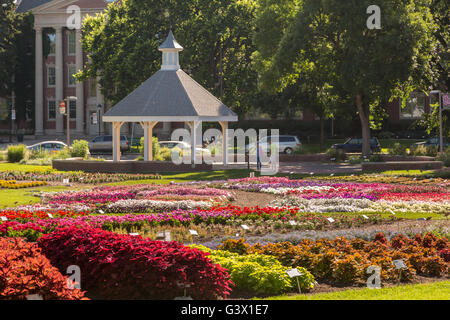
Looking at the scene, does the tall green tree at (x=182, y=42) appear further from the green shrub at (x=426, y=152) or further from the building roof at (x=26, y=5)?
the building roof at (x=26, y=5)

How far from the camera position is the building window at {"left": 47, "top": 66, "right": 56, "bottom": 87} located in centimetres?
8288

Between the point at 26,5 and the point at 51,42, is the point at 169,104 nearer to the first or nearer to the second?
the point at 51,42

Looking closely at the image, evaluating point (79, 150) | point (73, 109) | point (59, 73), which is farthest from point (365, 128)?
point (59, 73)

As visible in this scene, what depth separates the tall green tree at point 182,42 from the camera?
57.6m

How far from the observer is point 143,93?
134ft

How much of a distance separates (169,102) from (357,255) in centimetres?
2847

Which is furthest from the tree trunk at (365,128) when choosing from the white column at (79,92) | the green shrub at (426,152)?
the white column at (79,92)

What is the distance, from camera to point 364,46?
4347 cm

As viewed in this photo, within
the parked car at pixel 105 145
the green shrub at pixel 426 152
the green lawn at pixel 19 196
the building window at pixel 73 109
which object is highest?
the building window at pixel 73 109

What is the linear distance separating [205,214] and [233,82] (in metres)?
41.7

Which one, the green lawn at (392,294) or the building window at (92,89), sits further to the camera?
the building window at (92,89)

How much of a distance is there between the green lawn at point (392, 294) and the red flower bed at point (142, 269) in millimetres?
1149

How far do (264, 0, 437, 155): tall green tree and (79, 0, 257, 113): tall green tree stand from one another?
12617mm

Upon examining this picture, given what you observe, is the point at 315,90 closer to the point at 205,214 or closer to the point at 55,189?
the point at 55,189
